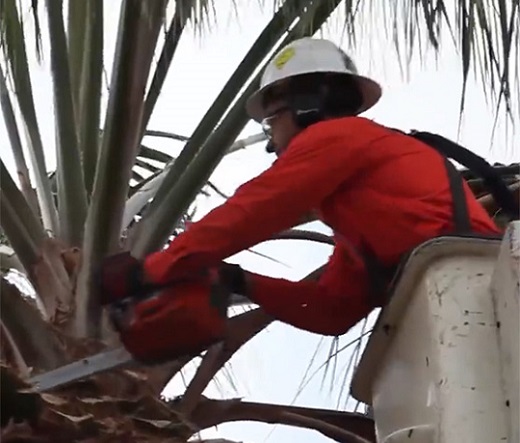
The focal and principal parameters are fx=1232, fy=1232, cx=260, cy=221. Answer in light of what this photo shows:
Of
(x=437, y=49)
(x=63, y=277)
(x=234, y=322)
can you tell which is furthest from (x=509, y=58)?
(x=63, y=277)

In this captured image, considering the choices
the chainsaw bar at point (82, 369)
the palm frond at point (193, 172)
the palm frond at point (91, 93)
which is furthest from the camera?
the palm frond at point (91, 93)

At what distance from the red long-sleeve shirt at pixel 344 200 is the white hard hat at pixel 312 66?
1.14ft

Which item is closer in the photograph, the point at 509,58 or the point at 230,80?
the point at 509,58

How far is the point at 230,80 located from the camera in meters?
3.12

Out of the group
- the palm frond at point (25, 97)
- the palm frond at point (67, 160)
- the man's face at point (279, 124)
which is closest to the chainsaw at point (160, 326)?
the man's face at point (279, 124)

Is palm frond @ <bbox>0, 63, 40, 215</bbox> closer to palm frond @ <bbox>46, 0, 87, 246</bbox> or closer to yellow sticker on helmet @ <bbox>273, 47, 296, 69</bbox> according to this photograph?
palm frond @ <bbox>46, 0, 87, 246</bbox>

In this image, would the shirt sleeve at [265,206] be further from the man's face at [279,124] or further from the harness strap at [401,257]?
the man's face at [279,124]

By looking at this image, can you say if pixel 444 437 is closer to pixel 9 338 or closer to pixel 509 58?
pixel 9 338

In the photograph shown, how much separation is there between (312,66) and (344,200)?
455 mm

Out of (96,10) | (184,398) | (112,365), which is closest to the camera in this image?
(112,365)

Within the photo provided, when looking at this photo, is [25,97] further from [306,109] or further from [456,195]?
[456,195]

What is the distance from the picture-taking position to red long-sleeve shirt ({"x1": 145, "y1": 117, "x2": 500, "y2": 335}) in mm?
2195

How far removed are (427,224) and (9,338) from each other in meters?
0.84

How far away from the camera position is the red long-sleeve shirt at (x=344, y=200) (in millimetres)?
2195
